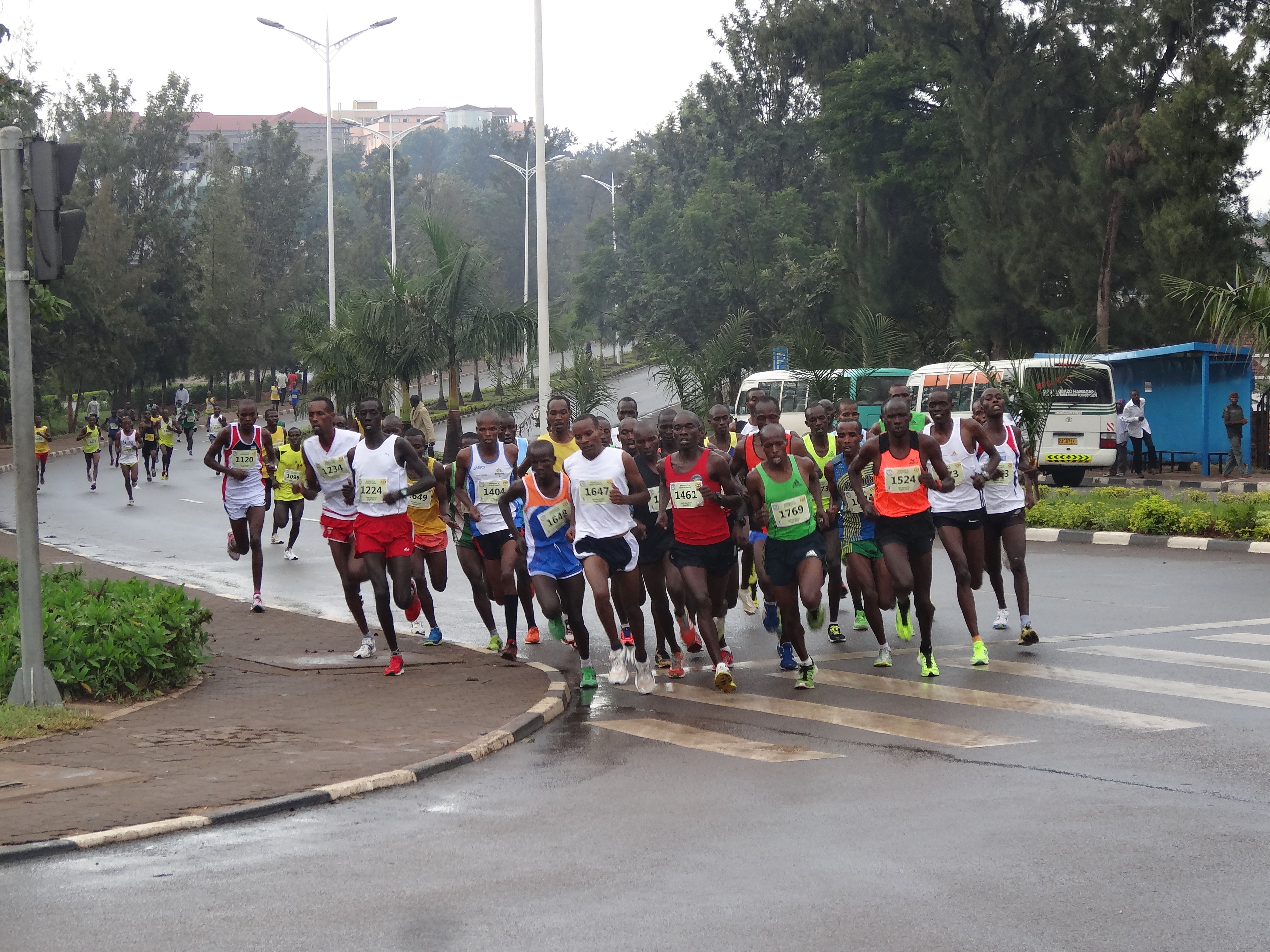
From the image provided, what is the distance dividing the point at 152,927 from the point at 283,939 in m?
0.55

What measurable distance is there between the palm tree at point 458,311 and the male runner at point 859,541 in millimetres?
23068

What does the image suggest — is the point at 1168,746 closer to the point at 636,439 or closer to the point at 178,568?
the point at 636,439

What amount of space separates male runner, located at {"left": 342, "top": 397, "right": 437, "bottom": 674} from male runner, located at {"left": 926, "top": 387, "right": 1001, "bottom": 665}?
3.91 meters

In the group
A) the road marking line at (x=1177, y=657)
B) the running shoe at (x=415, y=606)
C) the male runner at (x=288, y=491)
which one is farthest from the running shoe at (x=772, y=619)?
the male runner at (x=288, y=491)

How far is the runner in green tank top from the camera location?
10.4 meters

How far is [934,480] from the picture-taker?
11016mm

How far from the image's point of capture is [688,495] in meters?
10.7

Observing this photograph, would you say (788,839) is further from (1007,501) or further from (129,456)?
(129,456)

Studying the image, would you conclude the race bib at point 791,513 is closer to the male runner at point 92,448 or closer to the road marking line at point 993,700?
the road marking line at point 993,700

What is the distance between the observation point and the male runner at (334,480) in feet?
40.0

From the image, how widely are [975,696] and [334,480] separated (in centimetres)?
545

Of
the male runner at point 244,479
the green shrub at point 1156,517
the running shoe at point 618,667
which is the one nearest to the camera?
the running shoe at point 618,667

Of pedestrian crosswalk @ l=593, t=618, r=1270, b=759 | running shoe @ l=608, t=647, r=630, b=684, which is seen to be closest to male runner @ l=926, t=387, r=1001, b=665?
pedestrian crosswalk @ l=593, t=618, r=1270, b=759

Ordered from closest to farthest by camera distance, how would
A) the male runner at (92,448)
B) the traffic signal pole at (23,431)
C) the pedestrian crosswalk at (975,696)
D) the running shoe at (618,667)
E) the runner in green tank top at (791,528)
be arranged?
1. the pedestrian crosswalk at (975,696)
2. the traffic signal pole at (23,431)
3. the runner in green tank top at (791,528)
4. the running shoe at (618,667)
5. the male runner at (92,448)
